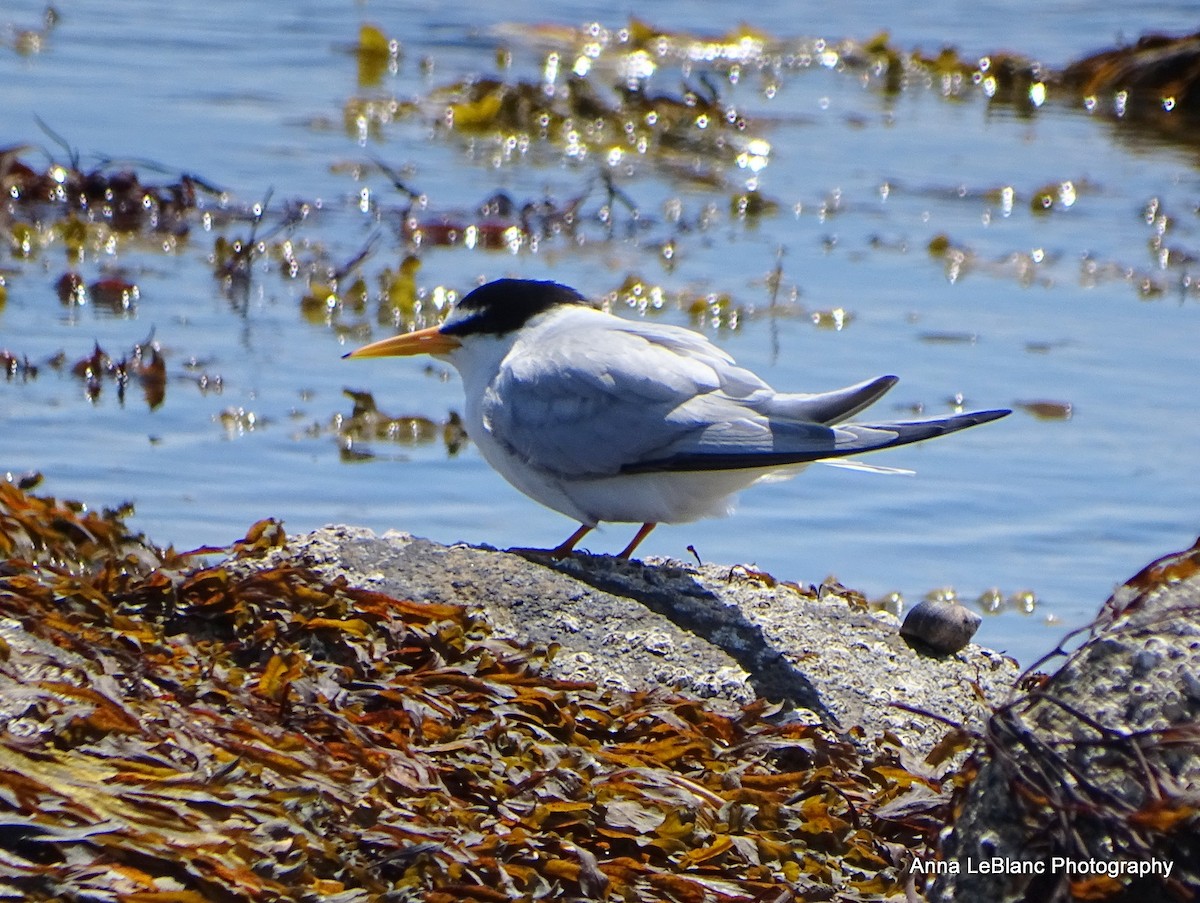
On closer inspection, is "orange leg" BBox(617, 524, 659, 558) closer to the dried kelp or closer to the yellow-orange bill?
the yellow-orange bill

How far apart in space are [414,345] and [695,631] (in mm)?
1704

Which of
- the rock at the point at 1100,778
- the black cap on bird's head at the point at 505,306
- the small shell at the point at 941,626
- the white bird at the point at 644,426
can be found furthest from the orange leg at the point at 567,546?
the rock at the point at 1100,778

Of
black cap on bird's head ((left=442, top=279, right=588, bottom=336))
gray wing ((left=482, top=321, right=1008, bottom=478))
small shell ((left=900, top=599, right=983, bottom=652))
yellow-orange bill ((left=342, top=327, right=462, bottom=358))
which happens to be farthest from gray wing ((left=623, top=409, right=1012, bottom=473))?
yellow-orange bill ((left=342, top=327, right=462, bottom=358))

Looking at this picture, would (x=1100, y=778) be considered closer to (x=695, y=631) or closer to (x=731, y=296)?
(x=695, y=631)

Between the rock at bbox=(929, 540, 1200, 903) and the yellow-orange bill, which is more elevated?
the yellow-orange bill

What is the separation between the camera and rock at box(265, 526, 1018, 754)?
381 centimetres

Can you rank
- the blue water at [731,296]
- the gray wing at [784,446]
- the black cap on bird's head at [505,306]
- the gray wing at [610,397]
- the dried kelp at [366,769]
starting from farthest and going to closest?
the blue water at [731,296] < the black cap on bird's head at [505,306] < the gray wing at [610,397] < the gray wing at [784,446] < the dried kelp at [366,769]

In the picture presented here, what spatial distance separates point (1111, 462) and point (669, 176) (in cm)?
433

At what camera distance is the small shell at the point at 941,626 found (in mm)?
4211

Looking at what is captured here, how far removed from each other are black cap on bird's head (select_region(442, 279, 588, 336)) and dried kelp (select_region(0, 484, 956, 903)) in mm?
1497

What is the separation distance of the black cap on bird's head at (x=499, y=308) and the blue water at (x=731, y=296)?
0.67 meters

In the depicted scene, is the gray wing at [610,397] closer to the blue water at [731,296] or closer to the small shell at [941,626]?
the small shell at [941,626]

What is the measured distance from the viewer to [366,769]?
9.82ft

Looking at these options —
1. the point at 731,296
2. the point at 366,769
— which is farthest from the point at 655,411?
the point at 731,296
